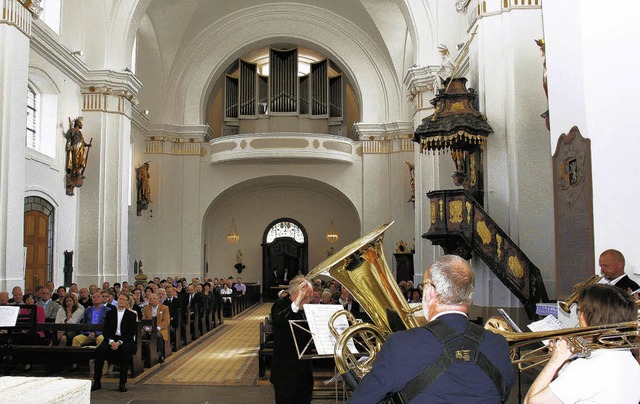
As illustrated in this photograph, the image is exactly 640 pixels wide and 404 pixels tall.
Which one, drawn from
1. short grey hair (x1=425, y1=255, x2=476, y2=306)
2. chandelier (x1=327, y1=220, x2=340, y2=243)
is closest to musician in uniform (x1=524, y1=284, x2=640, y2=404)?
short grey hair (x1=425, y1=255, x2=476, y2=306)

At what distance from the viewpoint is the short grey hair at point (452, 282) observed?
256 centimetres

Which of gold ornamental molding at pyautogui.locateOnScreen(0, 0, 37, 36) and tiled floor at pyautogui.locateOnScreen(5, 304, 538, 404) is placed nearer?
tiled floor at pyautogui.locateOnScreen(5, 304, 538, 404)

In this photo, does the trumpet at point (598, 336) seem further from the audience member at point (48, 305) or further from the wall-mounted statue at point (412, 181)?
the wall-mounted statue at point (412, 181)

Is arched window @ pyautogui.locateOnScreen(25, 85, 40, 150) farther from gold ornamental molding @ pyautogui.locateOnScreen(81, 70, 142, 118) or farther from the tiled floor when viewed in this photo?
the tiled floor

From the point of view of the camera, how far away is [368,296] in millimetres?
3596

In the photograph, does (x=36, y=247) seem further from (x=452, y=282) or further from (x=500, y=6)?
(x=452, y=282)

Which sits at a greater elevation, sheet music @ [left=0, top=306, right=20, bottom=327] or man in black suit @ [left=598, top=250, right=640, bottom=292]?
man in black suit @ [left=598, top=250, right=640, bottom=292]

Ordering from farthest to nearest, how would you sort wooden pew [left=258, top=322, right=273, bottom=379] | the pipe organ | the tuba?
the pipe organ → wooden pew [left=258, top=322, right=273, bottom=379] → the tuba

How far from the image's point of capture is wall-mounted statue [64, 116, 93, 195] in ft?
56.5

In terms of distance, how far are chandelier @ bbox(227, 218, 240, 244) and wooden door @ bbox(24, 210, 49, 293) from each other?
1180cm

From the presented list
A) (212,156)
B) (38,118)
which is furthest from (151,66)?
(38,118)

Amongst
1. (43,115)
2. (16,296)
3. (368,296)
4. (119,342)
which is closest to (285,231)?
(43,115)

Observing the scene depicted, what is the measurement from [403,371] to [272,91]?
25209mm

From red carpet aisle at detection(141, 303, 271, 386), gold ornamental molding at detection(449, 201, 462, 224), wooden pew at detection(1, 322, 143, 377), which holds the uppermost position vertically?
gold ornamental molding at detection(449, 201, 462, 224)
